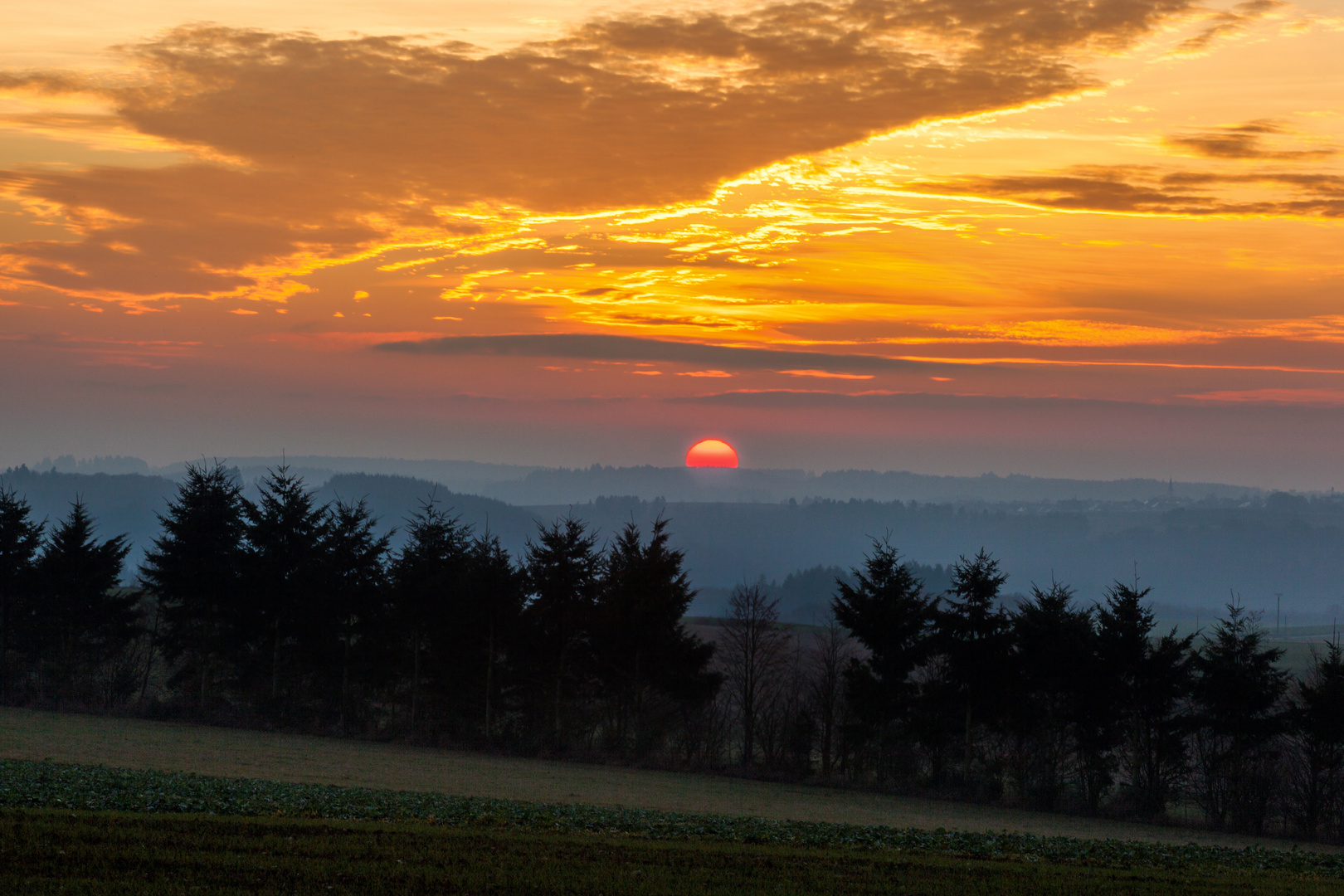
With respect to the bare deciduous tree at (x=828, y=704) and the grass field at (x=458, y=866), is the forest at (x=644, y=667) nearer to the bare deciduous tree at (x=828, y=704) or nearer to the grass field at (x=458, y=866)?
the bare deciduous tree at (x=828, y=704)

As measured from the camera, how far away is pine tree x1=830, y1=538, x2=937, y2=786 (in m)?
41.0

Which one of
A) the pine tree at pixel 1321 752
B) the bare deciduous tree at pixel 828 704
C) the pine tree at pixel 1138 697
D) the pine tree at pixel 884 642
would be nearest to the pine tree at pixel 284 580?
the bare deciduous tree at pixel 828 704

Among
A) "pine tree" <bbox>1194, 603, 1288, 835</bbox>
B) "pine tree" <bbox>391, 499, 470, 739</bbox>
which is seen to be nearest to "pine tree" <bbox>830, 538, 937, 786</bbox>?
"pine tree" <bbox>1194, 603, 1288, 835</bbox>

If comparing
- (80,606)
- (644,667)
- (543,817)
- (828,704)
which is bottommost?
(543,817)

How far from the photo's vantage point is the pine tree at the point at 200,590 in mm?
47562

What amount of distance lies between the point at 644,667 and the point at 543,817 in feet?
77.4

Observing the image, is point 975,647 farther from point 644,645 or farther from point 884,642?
point 644,645

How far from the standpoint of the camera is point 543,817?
21094mm

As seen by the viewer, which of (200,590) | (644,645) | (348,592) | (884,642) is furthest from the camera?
(200,590)

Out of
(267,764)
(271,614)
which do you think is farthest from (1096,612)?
(271,614)

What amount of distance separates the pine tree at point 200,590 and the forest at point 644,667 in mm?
129

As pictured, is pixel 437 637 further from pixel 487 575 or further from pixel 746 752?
pixel 746 752

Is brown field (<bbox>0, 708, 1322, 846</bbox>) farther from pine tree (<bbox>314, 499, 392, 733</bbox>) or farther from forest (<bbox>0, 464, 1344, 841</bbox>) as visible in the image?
pine tree (<bbox>314, 499, 392, 733</bbox>)

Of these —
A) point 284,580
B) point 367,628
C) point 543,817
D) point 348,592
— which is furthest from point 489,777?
point 284,580
